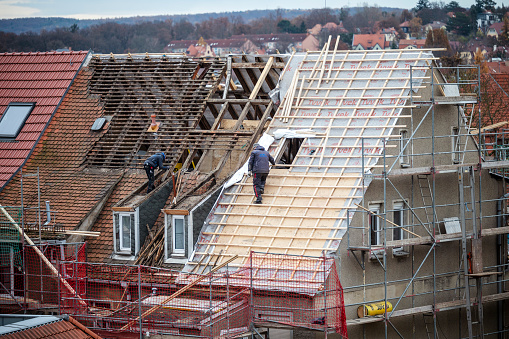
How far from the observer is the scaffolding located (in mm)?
20094

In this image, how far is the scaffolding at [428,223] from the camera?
20.1m

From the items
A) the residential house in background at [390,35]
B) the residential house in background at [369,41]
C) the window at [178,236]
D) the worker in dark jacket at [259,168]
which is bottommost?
the window at [178,236]

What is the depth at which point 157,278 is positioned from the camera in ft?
67.4

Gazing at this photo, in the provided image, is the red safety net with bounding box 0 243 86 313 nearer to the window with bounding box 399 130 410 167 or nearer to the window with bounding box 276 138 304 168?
the window with bounding box 276 138 304 168

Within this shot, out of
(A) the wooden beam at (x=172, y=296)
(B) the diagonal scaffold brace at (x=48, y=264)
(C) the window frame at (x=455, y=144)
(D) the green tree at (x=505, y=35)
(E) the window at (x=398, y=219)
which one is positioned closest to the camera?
(A) the wooden beam at (x=172, y=296)

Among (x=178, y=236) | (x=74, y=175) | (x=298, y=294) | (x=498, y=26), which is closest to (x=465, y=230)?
(x=298, y=294)

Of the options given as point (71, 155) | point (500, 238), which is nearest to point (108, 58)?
point (71, 155)

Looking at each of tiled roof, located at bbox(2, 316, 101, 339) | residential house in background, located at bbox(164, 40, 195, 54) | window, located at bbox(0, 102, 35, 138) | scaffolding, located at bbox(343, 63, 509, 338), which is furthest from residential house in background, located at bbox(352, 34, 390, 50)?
tiled roof, located at bbox(2, 316, 101, 339)

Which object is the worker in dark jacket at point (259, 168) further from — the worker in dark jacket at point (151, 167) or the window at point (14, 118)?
the window at point (14, 118)

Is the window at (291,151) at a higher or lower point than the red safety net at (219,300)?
higher

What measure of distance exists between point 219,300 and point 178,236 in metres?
2.67

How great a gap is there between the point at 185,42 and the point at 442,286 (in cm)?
12601

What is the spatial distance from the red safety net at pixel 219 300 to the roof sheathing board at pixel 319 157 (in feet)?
1.93

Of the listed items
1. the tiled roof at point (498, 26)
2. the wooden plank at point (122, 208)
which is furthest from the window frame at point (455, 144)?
the tiled roof at point (498, 26)
